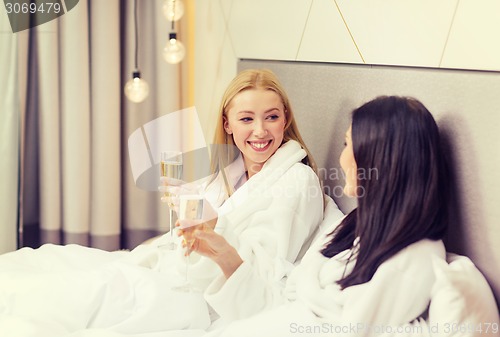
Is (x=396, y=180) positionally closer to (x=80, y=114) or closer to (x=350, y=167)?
(x=350, y=167)

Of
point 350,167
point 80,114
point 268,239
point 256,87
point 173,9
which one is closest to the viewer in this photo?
point 350,167

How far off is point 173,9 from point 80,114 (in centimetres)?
51

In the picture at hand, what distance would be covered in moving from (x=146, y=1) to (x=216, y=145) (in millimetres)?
1030

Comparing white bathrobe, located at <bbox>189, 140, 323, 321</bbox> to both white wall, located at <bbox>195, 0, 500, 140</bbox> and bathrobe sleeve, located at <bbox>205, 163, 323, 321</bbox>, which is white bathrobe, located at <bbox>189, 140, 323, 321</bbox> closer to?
bathrobe sleeve, located at <bbox>205, 163, 323, 321</bbox>

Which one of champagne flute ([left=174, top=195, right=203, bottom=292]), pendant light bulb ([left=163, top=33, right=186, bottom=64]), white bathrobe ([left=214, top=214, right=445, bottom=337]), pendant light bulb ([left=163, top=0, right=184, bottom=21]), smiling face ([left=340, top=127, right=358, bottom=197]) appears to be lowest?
white bathrobe ([left=214, top=214, right=445, bottom=337])

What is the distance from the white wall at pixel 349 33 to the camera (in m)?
0.94

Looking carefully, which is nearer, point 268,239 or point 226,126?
point 268,239

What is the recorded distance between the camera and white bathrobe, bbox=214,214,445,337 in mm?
874

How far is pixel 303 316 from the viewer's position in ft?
3.43

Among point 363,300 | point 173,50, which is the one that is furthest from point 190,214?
point 173,50

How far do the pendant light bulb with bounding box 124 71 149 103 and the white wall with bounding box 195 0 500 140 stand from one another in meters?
0.26

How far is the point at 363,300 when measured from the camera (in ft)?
2.94

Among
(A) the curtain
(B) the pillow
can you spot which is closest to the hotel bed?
(B) the pillow

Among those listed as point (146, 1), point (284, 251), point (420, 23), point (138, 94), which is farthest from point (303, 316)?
point (146, 1)
